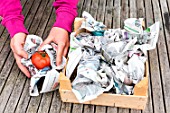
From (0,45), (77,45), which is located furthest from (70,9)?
(0,45)

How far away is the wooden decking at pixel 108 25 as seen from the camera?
3.70 feet

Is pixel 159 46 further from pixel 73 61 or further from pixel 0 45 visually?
pixel 0 45

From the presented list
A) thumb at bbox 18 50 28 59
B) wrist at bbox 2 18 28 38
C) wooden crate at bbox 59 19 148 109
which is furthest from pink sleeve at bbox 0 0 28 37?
wooden crate at bbox 59 19 148 109

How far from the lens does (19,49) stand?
1257 mm

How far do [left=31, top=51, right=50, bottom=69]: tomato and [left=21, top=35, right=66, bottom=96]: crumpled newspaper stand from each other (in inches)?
0.6

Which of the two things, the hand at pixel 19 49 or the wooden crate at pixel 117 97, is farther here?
the hand at pixel 19 49

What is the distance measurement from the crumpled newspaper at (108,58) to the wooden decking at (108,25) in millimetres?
96

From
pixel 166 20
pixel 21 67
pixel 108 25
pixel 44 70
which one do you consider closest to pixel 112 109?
pixel 44 70

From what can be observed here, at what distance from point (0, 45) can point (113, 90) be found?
668 millimetres

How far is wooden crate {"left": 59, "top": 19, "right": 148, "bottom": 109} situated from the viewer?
104 centimetres

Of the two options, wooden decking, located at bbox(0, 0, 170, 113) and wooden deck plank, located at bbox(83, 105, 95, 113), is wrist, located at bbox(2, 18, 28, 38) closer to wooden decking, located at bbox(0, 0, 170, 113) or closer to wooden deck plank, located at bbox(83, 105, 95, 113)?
wooden decking, located at bbox(0, 0, 170, 113)

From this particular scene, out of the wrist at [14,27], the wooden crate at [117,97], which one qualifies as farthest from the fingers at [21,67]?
the wooden crate at [117,97]

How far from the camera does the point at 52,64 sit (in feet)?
3.98

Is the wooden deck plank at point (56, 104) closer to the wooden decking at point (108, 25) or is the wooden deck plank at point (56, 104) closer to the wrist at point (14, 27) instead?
the wooden decking at point (108, 25)
